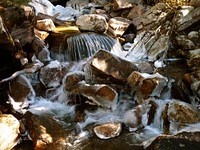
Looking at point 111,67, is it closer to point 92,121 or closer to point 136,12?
point 92,121

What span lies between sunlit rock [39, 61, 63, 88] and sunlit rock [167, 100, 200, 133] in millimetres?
2684

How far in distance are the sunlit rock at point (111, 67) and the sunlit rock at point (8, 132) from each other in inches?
75.3

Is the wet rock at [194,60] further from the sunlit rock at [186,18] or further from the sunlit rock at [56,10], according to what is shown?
the sunlit rock at [56,10]

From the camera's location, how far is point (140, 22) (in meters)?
8.30

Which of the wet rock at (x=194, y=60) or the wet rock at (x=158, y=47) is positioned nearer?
the wet rock at (x=194, y=60)

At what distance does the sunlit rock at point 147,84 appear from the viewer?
17.3 feet

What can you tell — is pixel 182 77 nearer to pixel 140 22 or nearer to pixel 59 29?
pixel 140 22

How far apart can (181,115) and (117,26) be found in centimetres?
430

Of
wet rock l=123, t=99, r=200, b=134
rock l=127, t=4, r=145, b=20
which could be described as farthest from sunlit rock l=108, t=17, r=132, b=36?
wet rock l=123, t=99, r=200, b=134

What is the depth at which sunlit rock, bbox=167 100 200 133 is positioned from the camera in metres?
4.76

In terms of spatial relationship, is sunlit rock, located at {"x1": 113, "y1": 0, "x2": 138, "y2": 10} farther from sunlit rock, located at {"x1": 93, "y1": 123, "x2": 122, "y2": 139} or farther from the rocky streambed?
sunlit rock, located at {"x1": 93, "y1": 123, "x2": 122, "y2": 139}

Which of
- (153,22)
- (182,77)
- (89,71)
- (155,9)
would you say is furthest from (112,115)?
(155,9)

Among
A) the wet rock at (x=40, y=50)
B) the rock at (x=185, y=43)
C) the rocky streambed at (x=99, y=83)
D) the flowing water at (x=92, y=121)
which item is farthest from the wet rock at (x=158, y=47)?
the wet rock at (x=40, y=50)

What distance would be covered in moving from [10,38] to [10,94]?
1215 millimetres
